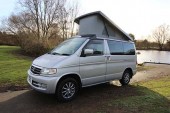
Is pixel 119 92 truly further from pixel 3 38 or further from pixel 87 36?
pixel 3 38

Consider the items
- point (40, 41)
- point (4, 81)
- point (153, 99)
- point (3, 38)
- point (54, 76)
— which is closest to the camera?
point (54, 76)

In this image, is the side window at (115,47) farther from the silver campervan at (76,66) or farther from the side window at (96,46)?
the side window at (96,46)

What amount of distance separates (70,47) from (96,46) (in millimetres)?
1009

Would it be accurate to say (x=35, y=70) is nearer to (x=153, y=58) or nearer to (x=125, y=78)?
(x=125, y=78)

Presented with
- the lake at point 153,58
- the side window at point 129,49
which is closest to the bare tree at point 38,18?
the lake at point 153,58

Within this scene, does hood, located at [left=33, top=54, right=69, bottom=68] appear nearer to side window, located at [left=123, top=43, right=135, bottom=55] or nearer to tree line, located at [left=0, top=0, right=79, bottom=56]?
side window, located at [left=123, top=43, right=135, bottom=55]

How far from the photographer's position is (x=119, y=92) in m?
8.60

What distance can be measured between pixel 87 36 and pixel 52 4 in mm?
34380

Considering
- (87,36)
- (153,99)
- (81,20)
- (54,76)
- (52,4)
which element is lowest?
(153,99)

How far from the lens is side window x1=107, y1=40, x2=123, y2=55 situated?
883 centimetres

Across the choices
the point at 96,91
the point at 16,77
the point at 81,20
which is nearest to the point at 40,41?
the point at 81,20

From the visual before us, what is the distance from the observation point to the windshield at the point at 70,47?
7523 millimetres

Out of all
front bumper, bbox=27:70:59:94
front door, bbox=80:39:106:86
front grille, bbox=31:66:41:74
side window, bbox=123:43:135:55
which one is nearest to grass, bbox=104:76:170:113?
front door, bbox=80:39:106:86

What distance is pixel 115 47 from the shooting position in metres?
9.09
